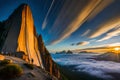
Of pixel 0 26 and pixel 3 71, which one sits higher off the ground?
pixel 0 26

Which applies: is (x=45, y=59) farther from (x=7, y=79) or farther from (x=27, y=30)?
(x=7, y=79)

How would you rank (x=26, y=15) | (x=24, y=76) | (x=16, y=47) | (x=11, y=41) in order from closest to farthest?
(x=24, y=76), (x=16, y=47), (x=11, y=41), (x=26, y=15)

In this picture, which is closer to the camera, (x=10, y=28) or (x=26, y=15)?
(x=10, y=28)

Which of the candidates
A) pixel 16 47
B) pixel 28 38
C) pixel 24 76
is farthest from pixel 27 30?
pixel 24 76

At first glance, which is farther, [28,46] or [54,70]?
[54,70]

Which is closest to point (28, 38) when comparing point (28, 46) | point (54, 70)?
point (28, 46)

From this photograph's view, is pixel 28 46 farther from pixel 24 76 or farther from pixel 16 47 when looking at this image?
pixel 24 76

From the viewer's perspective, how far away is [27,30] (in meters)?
71.4

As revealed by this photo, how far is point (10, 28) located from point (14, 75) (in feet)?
184

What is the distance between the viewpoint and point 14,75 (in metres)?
17.8

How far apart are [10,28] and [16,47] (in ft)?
51.4

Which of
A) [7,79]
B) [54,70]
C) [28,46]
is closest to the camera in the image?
[7,79]

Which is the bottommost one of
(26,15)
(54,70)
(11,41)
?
(54,70)

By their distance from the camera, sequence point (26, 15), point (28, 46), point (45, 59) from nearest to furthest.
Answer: point (28, 46)
point (26, 15)
point (45, 59)
